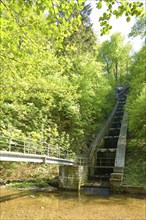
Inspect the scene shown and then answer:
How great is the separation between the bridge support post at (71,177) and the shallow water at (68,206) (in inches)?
51.1

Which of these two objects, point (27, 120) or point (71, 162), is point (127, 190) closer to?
point (71, 162)

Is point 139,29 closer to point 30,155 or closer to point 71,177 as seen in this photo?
point 71,177

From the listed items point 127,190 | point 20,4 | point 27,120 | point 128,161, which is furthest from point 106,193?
point 20,4

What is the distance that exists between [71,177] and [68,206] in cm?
417

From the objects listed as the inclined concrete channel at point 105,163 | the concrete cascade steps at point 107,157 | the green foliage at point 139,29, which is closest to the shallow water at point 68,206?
the inclined concrete channel at point 105,163

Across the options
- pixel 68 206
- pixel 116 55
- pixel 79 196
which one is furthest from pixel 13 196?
pixel 116 55

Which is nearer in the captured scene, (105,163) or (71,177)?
(71,177)

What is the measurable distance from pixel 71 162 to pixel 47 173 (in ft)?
7.82

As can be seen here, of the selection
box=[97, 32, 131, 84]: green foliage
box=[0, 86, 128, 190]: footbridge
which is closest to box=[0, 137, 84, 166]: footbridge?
box=[0, 86, 128, 190]: footbridge

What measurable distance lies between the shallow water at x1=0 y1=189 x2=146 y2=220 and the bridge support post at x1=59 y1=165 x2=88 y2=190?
1.30 m

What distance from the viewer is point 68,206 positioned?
10227 mm

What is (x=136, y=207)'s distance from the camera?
1020 cm

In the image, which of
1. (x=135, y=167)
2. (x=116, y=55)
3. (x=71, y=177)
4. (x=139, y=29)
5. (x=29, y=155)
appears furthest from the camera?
(x=116, y=55)

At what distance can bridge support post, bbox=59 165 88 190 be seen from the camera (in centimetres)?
1423
